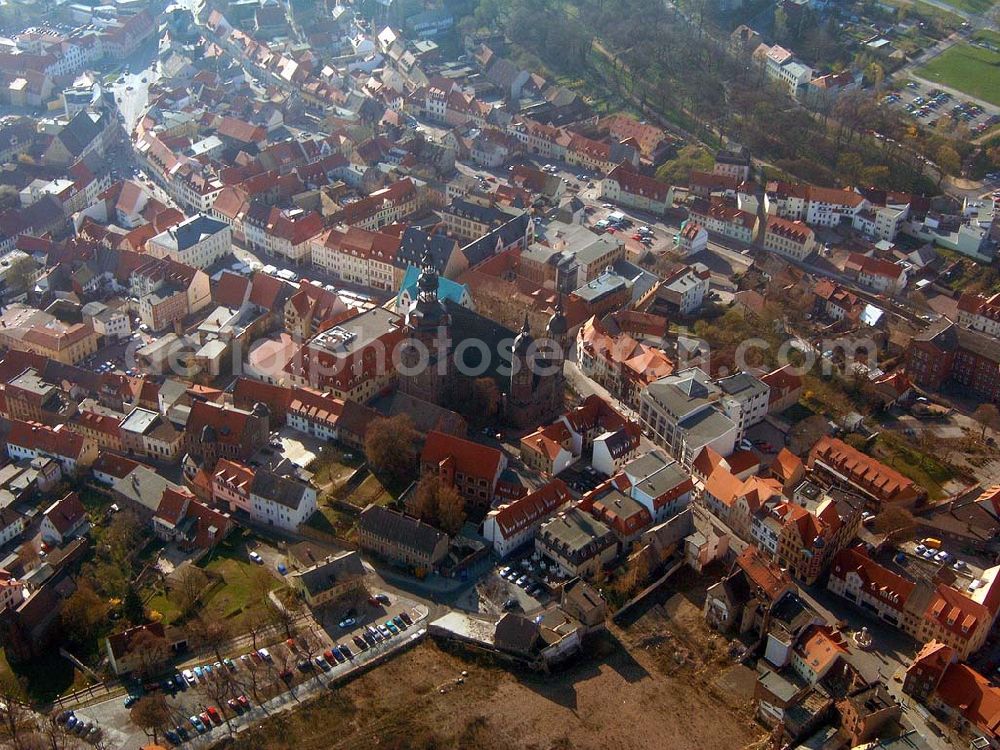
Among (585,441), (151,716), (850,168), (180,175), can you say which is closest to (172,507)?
(151,716)

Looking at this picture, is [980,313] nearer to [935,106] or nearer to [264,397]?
[935,106]

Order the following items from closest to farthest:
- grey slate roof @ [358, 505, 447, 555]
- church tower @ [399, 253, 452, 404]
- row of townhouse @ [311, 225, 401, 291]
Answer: grey slate roof @ [358, 505, 447, 555] → church tower @ [399, 253, 452, 404] → row of townhouse @ [311, 225, 401, 291]

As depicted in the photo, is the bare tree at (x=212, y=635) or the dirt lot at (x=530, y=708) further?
the bare tree at (x=212, y=635)

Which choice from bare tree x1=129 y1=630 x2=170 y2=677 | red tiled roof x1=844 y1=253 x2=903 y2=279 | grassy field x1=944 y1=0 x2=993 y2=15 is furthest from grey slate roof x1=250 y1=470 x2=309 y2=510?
grassy field x1=944 y1=0 x2=993 y2=15

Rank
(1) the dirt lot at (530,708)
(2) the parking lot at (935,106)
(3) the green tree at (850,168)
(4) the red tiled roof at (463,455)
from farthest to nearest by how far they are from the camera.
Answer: (2) the parking lot at (935,106) → (3) the green tree at (850,168) → (4) the red tiled roof at (463,455) → (1) the dirt lot at (530,708)

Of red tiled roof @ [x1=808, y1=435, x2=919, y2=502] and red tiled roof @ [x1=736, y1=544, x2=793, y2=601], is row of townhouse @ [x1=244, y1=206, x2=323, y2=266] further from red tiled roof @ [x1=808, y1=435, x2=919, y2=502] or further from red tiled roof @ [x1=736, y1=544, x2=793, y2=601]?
red tiled roof @ [x1=736, y1=544, x2=793, y2=601]

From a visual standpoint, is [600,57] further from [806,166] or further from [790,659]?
[790,659]

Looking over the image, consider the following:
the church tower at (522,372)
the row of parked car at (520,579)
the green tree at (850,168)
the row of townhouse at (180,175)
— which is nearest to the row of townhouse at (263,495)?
the row of parked car at (520,579)

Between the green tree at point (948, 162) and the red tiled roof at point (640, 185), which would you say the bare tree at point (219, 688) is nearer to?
the red tiled roof at point (640, 185)
